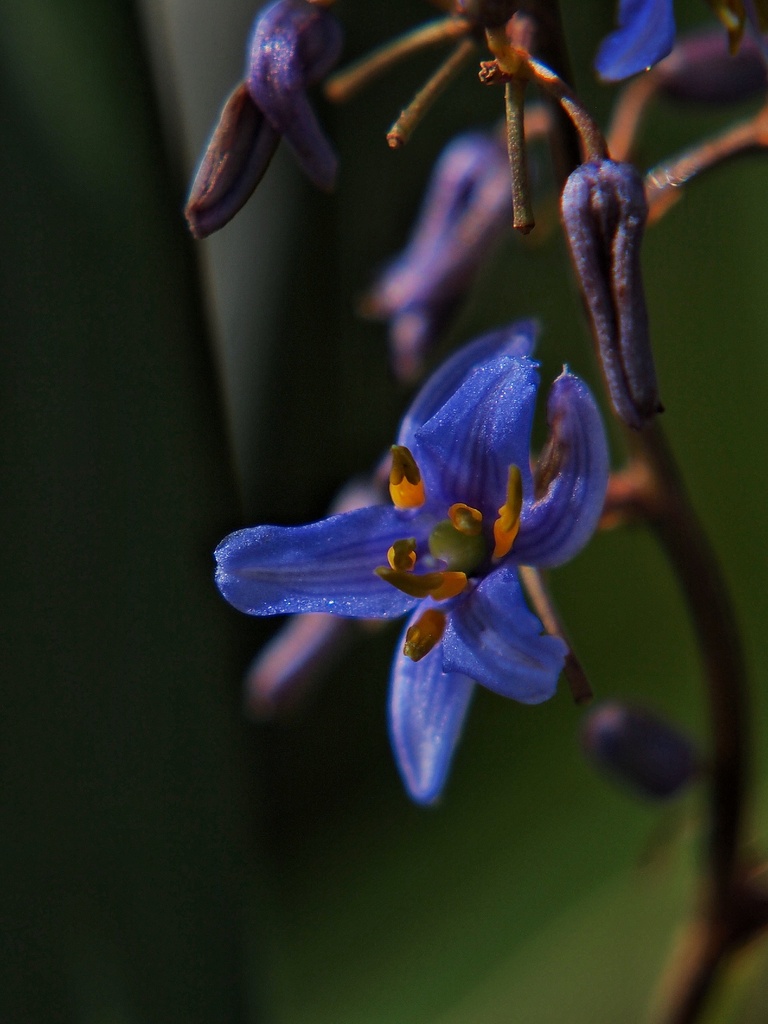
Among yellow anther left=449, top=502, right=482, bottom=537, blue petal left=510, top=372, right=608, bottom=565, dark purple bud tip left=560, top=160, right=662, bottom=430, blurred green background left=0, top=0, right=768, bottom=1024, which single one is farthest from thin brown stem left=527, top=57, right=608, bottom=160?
blurred green background left=0, top=0, right=768, bottom=1024

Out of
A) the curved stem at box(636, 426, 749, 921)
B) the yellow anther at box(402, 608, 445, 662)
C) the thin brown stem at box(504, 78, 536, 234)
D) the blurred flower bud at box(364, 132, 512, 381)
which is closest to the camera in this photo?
the thin brown stem at box(504, 78, 536, 234)

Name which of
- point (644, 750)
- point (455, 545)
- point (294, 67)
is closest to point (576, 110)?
point (294, 67)

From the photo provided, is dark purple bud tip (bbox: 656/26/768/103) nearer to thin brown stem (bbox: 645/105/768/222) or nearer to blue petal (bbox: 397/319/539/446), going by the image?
thin brown stem (bbox: 645/105/768/222)

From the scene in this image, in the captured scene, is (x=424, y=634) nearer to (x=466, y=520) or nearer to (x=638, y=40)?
(x=466, y=520)

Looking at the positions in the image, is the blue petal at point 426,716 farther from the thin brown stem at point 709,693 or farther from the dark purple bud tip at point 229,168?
the dark purple bud tip at point 229,168

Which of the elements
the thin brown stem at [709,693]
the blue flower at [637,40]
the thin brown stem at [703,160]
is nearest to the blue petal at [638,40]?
the blue flower at [637,40]

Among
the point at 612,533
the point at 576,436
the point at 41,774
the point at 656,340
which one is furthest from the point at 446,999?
the point at 576,436

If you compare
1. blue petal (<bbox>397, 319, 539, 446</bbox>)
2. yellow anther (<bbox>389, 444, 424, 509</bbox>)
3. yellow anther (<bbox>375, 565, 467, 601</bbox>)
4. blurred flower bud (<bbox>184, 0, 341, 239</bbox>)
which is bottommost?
yellow anther (<bbox>375, 565, 467, 601</bbox>)
